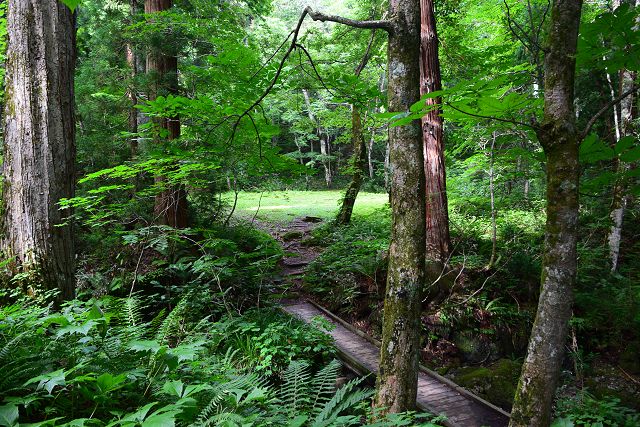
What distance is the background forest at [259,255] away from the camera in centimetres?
216

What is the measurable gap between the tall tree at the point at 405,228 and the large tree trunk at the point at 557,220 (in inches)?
41.4

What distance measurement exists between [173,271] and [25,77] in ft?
12.5

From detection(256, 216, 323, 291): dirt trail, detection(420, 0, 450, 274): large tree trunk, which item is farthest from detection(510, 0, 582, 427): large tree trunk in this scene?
detection(256, 216, 323, 291): dirt trail

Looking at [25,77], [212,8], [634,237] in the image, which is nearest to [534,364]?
[25,77]

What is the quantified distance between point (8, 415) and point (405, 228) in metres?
2.81

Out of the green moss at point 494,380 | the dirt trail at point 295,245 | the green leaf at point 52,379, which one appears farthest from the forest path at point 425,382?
the green leaf at point 52,379

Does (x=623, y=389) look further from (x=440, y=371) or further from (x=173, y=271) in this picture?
(x=173, y=271)

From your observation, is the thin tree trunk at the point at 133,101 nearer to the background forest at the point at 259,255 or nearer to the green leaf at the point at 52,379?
the background forest at the point at 259,255

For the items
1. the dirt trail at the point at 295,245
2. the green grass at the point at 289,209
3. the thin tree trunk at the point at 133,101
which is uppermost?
the thin tree trunk at the point at 133,101

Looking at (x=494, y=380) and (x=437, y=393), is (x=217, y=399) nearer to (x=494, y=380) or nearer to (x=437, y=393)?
(x=437, y=393)

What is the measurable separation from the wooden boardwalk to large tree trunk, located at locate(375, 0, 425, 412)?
1855 millimetres

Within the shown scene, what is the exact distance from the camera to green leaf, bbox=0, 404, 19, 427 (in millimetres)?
1530

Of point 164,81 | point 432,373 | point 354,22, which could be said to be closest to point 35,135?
point 354,22

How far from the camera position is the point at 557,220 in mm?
2420
